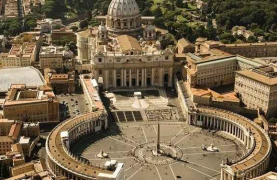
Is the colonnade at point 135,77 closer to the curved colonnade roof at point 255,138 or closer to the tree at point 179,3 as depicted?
the curved colonnade roof at point 255,138

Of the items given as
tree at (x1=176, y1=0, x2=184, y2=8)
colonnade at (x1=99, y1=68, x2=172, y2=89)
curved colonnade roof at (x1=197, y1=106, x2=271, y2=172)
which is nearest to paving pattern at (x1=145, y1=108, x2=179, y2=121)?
curved colonnade roof at (x1=197, y1=106, x2=271, y2=172)

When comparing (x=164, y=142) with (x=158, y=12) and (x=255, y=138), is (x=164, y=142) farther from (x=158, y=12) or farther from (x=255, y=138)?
(x=158, y=12)

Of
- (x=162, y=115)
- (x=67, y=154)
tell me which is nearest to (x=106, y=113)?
(x=162, y=115)

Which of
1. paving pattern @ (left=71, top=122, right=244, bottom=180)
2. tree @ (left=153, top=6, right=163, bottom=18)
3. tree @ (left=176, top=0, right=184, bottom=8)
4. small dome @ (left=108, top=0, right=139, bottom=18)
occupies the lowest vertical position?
paving pattern @ (left=71, top=122, right=244, bottom=180)

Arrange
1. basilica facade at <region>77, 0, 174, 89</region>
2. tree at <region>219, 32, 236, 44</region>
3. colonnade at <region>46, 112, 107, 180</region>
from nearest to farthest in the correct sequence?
colonnade at <region>46, 112, 107, 180</region> < basilica facade at <region>77, 0, 174, 89</region> < tree at <region>219, 32, 236, 44</region>

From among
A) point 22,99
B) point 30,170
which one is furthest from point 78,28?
point 30,170

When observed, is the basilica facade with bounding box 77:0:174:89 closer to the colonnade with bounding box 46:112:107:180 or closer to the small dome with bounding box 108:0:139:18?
the small dome with bounding box 108:0:139:18

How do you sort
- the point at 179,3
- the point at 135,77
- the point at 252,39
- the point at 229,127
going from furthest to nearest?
the point at 179,3
the point at 252,39
the point at 135,77
the point at 229,127
